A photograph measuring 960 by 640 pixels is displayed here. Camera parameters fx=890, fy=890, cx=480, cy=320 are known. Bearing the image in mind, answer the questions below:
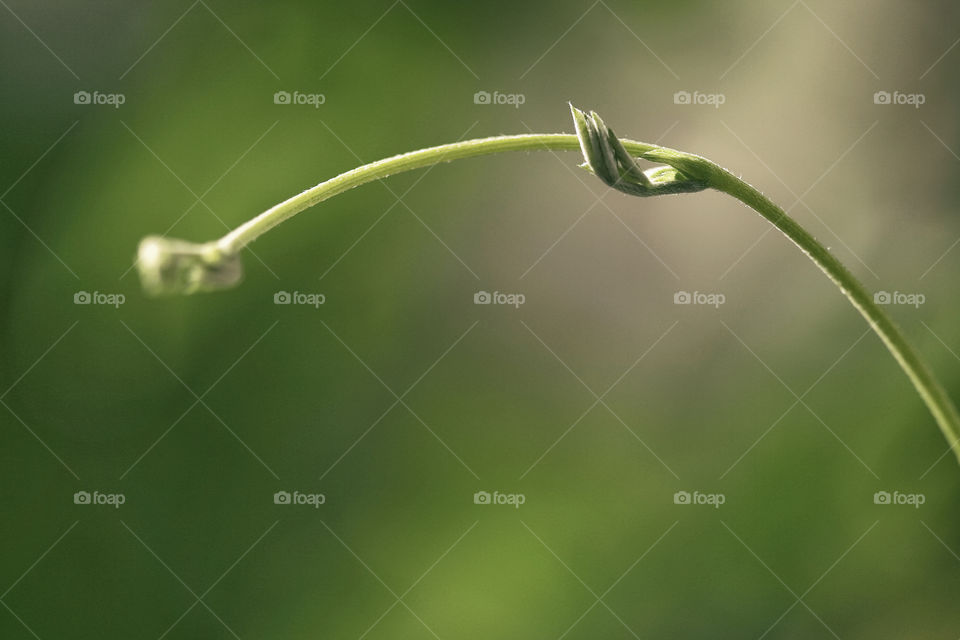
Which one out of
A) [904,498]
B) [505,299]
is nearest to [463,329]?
[505,299]

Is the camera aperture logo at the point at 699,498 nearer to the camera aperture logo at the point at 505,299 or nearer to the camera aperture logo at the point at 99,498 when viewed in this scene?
the camera aperture logo at the point at 505,299

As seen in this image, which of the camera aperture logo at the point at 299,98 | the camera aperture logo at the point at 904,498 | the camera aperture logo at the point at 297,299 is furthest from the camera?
the camera aperture logo at the point at 299,98

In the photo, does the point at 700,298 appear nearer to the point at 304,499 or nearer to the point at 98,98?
the point at 304,499

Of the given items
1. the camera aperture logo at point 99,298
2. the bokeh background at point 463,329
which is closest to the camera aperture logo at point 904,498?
the bokeh background at point 463,329

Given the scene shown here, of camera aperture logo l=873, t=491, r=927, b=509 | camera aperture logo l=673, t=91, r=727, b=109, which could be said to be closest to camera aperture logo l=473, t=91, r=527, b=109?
camera aperture logo l=673, t=91, r=727, b=109

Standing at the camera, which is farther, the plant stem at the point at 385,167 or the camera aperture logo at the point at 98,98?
the camera aperture logo at the point at 98,98

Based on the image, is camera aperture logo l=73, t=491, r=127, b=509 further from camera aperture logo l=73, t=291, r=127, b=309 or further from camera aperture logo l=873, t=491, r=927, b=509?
camera aperture logo l=873, t=491, r=927, b=509

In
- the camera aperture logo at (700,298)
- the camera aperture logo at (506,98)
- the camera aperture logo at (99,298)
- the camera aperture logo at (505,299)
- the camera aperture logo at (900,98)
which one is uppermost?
the camera aperture logo at (506,98)
